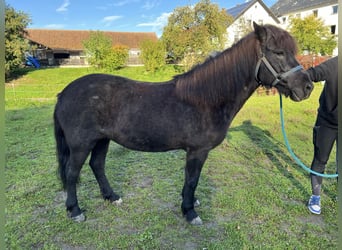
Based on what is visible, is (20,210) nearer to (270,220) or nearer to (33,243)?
(33,243)

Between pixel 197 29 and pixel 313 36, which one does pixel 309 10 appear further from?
pixel 197 29

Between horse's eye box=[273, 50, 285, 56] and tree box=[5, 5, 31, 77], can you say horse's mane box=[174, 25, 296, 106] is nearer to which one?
horse's eye box=[273, 50, 285, 56]

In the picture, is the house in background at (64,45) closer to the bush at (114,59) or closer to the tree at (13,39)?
the bush at (114,59)

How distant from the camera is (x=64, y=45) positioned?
33.7 meters

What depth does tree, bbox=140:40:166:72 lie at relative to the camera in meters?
24.2

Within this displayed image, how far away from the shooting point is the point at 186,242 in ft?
8.41

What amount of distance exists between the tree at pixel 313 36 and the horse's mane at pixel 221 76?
90.1 feet

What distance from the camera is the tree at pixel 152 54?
79.4 feet

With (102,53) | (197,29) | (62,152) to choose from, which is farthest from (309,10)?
(62,152)

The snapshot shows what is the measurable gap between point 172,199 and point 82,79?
1.88m

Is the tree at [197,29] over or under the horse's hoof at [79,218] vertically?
over

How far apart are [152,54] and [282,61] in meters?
22.9

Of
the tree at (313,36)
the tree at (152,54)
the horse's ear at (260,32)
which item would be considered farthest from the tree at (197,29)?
the horse's ear at (260,32)

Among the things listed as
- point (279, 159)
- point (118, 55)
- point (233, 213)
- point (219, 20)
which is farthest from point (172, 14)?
point (233, 213)
